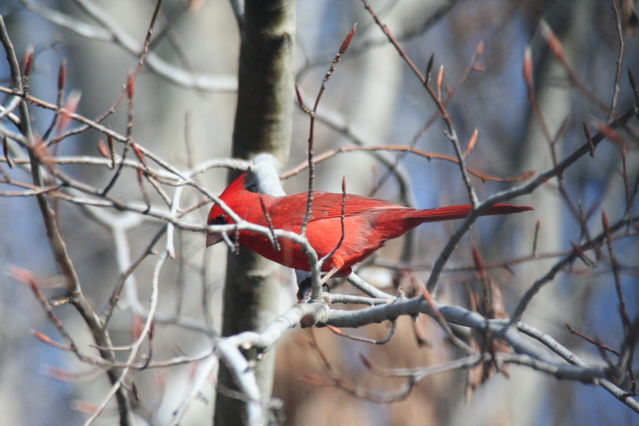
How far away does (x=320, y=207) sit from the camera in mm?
3256

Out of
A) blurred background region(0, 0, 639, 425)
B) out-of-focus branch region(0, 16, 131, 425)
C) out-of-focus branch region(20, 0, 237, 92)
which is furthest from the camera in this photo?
blurred background region(0, 0, 639, 425)

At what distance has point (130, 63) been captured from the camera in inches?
242

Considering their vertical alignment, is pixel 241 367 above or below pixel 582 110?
below

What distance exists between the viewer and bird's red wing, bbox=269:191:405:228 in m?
3.06

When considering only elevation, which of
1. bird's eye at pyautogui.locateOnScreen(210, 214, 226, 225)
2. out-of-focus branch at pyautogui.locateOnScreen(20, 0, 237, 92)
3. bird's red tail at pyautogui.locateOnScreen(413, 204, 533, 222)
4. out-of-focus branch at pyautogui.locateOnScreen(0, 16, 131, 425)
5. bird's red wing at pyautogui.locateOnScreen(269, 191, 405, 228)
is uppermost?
out-of-focus branch at pyautogui.locateOnScreen(20, 0, 237, 92)

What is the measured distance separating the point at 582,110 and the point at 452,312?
4.87 m

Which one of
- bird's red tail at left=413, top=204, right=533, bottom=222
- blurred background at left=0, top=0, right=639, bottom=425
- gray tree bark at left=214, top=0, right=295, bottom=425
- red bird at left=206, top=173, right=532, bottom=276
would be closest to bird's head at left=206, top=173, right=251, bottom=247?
red bird at left=206, top=173, right=532, bottom=276

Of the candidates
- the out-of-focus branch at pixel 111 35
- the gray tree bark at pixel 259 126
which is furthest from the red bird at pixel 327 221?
the out-of-focus branch at pixel 111 35

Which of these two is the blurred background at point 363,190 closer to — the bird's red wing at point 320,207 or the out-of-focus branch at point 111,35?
the out-of-focus branch at point 111,35

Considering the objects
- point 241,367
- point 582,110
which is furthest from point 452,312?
point 582,110

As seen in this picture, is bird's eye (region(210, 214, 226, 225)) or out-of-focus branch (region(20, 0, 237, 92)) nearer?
bird's eye (region(210, 214, 226, 225))

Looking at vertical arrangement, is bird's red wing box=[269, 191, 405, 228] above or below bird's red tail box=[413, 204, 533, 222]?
above

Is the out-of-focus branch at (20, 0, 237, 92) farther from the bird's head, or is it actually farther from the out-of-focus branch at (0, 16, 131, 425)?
the out-of-focus branch at (0, 16, 131, 425)

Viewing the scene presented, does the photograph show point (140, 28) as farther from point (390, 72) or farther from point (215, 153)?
point (390, 72)
